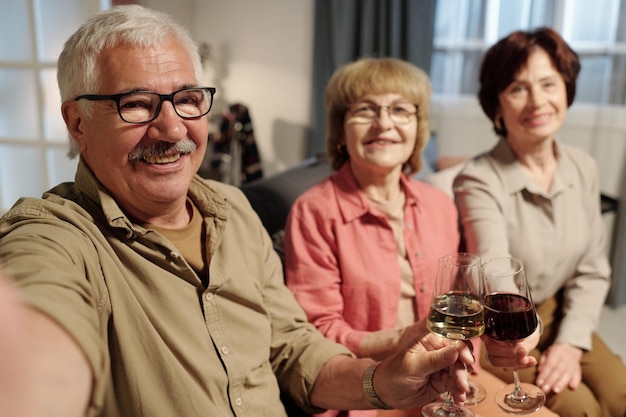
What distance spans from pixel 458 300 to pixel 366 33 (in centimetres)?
313

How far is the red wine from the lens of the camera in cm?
113

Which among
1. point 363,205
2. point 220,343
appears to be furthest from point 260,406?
point 363,205

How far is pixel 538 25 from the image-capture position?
11.7 feet

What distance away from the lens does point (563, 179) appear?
1936 mm

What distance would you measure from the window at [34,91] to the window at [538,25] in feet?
6.81

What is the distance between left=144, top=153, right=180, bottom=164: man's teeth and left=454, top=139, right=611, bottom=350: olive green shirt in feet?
3.21

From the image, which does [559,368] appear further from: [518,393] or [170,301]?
[170,301]

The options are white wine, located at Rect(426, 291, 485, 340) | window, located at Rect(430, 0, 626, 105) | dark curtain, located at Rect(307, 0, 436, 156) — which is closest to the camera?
white wine, located at Rect(426, 291, 485, 340)

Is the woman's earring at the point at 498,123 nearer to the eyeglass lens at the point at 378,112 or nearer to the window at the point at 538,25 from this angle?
the eyeglass lens at the point at 378,112

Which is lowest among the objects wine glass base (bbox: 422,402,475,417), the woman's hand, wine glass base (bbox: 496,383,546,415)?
the woman's hand

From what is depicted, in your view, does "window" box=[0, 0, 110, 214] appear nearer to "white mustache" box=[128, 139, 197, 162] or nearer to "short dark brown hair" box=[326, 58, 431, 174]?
"short dark brown hair" box=[326, 58, 431, 174]

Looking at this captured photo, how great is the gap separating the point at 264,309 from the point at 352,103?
0.67 metres

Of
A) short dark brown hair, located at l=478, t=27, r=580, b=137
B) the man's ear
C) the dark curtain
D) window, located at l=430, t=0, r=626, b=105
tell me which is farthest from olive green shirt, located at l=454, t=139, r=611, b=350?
the dark curtain

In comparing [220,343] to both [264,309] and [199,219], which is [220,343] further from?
[199,219]
